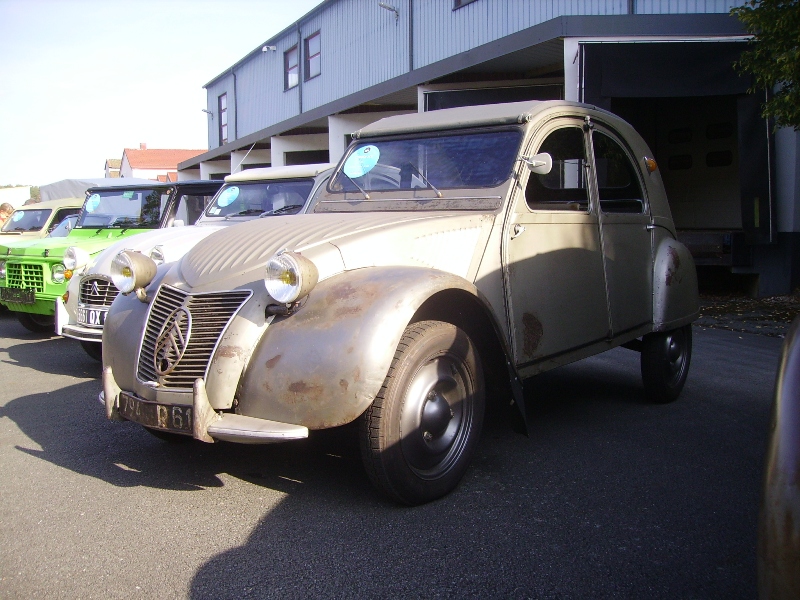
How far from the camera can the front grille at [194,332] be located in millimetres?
3205

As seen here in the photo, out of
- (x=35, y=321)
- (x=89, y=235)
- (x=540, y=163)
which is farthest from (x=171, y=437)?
(x=35, y=321)

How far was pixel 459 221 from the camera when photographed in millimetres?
3758

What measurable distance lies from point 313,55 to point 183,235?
14.2 m

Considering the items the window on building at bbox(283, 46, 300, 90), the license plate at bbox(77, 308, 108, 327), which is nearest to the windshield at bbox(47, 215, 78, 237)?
the license plate at bbox(77, 308, 108, 327)

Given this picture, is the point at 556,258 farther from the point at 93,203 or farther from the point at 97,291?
the point at 93,203

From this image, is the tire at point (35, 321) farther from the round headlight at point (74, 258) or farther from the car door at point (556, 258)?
the car door at point (556, 258)

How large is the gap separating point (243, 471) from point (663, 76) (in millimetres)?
8938

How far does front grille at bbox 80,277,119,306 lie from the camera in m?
5.97

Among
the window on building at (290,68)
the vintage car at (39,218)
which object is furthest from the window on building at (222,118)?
the vintage car at (39,218)

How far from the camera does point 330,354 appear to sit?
2.95 m

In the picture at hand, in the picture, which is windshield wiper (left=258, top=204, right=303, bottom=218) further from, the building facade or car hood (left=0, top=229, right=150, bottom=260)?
car hood (left=0, top=229, right=150, bottom=260)

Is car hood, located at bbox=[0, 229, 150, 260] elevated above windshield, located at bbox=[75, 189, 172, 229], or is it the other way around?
windshield, located at bbox=[75, 189, 172, 229]

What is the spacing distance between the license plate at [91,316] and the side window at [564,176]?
371 cm

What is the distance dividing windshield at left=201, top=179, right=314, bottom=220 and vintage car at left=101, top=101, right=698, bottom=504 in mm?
2535
